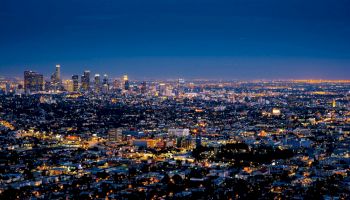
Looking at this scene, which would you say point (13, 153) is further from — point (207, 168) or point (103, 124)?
point (103, 124)

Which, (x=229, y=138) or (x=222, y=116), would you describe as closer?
(x=229, y=138)

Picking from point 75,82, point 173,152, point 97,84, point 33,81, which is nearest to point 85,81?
point 75,82

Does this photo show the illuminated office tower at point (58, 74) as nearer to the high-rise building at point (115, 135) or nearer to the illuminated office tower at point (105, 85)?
the illuminated office tower at point (105, 85)

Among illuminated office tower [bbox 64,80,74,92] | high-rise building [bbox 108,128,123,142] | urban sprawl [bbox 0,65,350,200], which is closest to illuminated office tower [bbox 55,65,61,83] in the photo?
illuminated office tower [bbox 64,80,74,92]

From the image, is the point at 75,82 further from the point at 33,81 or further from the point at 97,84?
the point at 33,81

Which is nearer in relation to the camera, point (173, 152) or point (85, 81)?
point (173, 152)

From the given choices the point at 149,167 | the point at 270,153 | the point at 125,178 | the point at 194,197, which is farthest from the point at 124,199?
the point at 270,153

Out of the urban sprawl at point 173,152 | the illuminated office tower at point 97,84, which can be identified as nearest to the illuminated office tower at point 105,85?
the illuminated office tower at point 97,84

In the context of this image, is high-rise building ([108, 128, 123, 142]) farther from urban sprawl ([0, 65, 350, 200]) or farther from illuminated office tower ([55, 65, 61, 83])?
illuminated office tower ([55, 65, 61, 83])
